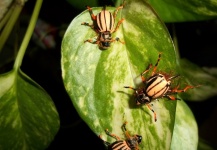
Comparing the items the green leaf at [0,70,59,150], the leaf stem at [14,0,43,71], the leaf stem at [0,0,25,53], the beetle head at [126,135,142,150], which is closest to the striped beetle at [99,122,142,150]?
the beetle head at [126,135,142,150]

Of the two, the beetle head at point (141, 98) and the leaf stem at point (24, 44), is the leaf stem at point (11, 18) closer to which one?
the leaf stem at point (24, 44)

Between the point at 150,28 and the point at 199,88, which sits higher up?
the point at 150,28

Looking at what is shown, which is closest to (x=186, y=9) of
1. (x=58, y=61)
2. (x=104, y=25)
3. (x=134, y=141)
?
(x=104, y=25)

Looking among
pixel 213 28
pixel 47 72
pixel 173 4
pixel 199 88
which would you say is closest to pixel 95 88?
pixel 173 4

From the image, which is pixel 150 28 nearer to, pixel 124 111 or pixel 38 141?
pixel 124 111

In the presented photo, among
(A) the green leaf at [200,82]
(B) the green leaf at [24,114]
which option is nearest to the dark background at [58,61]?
(A) the green leaf at [200,82]

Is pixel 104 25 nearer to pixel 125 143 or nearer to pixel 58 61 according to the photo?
pixel 125 143
